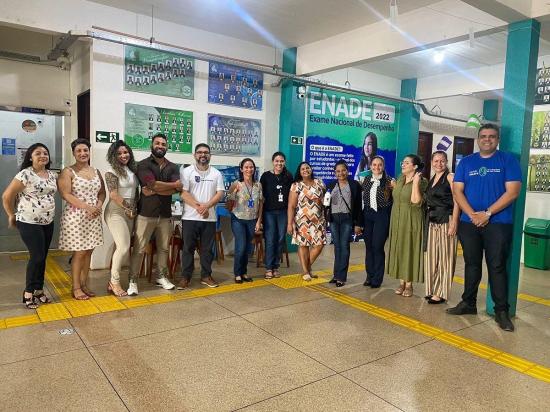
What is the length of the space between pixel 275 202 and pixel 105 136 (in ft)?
7.61

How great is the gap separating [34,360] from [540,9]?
201 inches

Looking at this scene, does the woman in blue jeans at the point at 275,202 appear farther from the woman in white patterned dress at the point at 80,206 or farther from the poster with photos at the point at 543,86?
the poster with photos at the point at 543,86

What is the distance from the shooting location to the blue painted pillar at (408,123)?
8.65m

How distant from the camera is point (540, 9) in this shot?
12.6ft

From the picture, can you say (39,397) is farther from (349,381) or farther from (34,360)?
(349,381)

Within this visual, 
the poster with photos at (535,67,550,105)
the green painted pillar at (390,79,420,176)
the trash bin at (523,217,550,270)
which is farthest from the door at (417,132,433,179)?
the trash bin at (523,217,550,270)

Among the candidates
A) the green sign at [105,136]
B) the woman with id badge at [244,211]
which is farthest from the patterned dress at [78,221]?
the woman with id badge at [244,211]

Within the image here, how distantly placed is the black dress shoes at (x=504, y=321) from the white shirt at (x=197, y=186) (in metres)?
3.03

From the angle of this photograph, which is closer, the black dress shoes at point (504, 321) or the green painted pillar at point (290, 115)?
the black dress shoes at point (504, 321)

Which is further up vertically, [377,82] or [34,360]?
[377,82]

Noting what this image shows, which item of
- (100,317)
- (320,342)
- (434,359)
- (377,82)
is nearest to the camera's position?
(434,359)

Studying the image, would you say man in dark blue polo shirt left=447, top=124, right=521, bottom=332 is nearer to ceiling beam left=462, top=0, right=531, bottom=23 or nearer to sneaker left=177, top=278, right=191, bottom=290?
ceiling beam left=462, top=0, right=531, bottom=23

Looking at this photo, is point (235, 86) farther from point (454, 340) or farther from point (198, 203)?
point (454, 340)

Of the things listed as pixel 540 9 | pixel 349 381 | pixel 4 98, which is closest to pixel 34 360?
pixel 349 381
